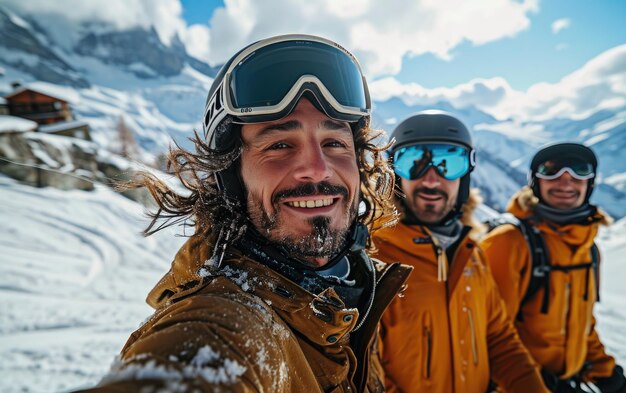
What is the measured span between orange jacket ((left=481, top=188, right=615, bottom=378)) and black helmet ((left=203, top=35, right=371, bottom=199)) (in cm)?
238

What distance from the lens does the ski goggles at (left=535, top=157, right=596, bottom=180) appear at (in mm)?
3826

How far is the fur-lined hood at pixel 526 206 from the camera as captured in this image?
12.0ft

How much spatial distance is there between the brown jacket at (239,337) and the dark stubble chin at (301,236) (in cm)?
27

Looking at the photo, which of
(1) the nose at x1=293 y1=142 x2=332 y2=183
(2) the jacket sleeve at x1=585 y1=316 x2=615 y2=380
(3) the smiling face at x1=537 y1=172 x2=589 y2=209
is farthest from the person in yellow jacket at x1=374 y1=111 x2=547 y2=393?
(2) the jacket sleeve at x1=585 y1=316 x2=615 y2=380

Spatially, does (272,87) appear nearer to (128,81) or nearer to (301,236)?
(301,236)

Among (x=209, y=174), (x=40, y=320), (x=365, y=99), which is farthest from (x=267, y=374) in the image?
(x=40, y=320)

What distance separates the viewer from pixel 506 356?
102 inches

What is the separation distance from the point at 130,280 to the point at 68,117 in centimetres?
3793

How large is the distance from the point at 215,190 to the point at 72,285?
307 inches

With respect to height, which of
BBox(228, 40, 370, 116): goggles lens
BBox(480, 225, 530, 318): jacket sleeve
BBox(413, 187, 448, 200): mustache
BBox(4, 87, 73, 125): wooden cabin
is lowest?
BBox(480, 225, 530, 318): jacket sleeve

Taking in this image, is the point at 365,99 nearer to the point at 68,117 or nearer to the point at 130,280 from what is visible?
the point at 130,280

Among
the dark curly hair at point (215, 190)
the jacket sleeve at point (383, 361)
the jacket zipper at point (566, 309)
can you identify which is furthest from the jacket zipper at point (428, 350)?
the jacket zipper at point (566, 309)

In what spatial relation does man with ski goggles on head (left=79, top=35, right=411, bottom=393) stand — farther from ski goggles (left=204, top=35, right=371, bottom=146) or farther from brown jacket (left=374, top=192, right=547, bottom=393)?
brown jacket (left=374, top=192, right=547, bottom=393)

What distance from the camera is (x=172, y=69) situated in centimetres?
15962
